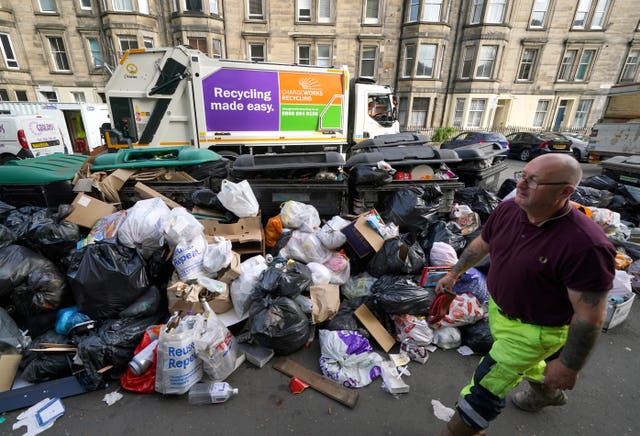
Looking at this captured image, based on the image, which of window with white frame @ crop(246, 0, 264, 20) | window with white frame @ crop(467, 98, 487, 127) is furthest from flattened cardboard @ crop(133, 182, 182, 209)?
window with white frame @ crop(467, 98, 487, 127)

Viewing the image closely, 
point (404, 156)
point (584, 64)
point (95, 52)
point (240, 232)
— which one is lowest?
point (240, 232)

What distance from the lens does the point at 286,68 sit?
6602mm

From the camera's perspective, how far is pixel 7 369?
6.67ft

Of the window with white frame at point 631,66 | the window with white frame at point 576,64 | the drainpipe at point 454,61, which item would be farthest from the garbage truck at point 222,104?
the window with white frame at point 631,66

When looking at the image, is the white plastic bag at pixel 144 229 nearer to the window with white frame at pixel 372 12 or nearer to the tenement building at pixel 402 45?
the tenement building at pixel 402 45

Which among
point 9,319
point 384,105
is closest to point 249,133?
point 384,105

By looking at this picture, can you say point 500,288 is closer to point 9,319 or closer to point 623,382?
point 623,382

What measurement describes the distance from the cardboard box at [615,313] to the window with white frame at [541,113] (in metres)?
20.8

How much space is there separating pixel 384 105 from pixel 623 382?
25.1 feet

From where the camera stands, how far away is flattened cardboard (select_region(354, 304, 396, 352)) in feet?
8.02

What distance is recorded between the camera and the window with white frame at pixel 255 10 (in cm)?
1541

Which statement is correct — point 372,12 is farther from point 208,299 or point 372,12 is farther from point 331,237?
point 208,299

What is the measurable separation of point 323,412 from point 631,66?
27.4 metres

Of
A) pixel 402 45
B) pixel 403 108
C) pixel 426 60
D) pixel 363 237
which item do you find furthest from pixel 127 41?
pixel 363 237
